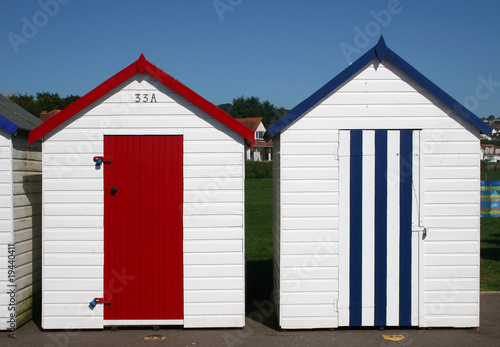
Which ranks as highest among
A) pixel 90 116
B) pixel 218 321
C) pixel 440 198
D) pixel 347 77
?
pixel 347 77

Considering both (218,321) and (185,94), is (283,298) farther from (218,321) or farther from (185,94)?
(185,94)

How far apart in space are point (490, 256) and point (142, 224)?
9127 mm

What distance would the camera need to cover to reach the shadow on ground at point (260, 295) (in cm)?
703

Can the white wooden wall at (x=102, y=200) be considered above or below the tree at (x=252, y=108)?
below

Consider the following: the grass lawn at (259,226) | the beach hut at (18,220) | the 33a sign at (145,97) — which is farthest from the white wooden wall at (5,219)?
the grass lawn at (259,226)

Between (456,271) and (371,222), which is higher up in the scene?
(371,222)

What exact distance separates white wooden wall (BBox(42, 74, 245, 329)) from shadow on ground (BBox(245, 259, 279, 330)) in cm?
67

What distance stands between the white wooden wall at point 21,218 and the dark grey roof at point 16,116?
0.68ft

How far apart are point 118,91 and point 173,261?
2423 mm

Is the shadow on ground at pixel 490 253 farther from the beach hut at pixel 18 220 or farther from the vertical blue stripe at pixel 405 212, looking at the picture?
the beach hut at pixel 18 220

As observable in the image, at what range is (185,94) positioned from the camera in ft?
20.8

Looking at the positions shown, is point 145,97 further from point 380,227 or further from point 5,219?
point 380,227

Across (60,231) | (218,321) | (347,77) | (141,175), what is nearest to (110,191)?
(141,175)

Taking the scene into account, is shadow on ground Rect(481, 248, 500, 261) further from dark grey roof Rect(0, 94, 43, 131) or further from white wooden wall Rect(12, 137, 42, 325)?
dark grey roof Rect(0, 94, 43, 131)
